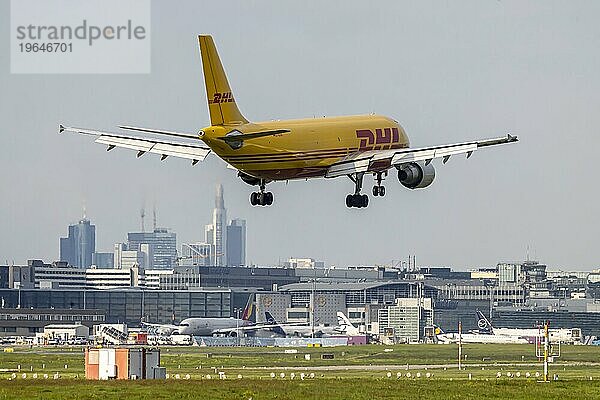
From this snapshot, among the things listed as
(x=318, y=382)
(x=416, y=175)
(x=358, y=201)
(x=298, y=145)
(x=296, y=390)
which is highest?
(x=298, y=145)

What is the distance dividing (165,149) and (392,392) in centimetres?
2368

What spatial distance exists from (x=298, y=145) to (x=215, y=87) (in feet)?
21.9

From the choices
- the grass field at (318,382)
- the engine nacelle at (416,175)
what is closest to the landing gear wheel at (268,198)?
the engine nacelle at (416,175)

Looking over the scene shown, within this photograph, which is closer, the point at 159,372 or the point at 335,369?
the point at 159,372

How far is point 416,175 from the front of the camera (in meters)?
106

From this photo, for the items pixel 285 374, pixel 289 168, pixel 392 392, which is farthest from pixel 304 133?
pixel 285 374

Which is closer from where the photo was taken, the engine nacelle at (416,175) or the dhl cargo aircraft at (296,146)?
the dhl cargo aircraft at (296,146)

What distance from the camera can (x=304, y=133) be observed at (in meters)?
99.2

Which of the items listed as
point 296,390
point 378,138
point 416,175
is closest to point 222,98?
point 378,138

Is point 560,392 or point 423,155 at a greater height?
point 423,155

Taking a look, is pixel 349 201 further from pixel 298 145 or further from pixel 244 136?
pixel 244 136

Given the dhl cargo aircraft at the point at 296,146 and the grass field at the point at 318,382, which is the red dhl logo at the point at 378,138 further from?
the grass field at the point at 318,382

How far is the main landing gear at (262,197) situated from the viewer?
100919 millimetres

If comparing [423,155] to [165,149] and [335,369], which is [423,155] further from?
[335,369]
